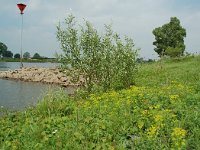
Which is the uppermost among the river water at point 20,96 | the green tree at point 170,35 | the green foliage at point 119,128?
the green tree at point 170,35

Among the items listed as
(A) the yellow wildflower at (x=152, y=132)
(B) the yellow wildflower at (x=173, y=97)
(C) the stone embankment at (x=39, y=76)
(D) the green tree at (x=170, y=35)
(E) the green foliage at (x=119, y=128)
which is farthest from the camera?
(D) the green tree at (x=170, y=35)

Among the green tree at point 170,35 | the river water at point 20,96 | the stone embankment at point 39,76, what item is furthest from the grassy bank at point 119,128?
the green tree at point 170,35

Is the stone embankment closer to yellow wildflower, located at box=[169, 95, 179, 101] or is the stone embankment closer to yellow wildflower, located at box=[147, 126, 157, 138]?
yellow wildflower, located at box=[169, 95, 179, 101]

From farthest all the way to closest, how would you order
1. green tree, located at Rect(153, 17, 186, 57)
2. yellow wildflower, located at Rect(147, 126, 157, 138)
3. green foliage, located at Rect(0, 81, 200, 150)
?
green tree, located at Rect(153, 17, 186, 57) → green foliage, located at Rect(0, 81, 200, 150) → yellow wildflower, located at Rect(147, 126, 157, 138)

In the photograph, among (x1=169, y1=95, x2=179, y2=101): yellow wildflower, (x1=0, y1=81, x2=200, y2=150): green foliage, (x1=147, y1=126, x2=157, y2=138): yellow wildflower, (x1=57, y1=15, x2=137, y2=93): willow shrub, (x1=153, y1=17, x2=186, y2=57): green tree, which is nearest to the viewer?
(x1=147, y1=126, x2=157, y2=138): yellow wildflower

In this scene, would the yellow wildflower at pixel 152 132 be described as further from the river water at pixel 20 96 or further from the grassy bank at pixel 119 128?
the river water at pixel 20 96

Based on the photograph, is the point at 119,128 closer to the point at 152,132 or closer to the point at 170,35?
the point at 152,132

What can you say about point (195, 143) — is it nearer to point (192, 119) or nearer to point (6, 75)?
point (192, 119)

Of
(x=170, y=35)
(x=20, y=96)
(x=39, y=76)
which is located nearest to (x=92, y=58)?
(x=20, y=96)

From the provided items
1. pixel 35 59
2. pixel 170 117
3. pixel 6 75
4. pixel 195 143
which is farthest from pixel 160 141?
pixel 35 59

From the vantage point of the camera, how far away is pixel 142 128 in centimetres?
816

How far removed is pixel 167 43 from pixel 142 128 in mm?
64278

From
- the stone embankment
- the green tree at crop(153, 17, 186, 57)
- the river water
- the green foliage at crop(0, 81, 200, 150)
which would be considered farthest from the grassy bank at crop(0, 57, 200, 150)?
the green tree at crop(153, 17, 186, 57)

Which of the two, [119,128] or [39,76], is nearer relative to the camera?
[119,128]
